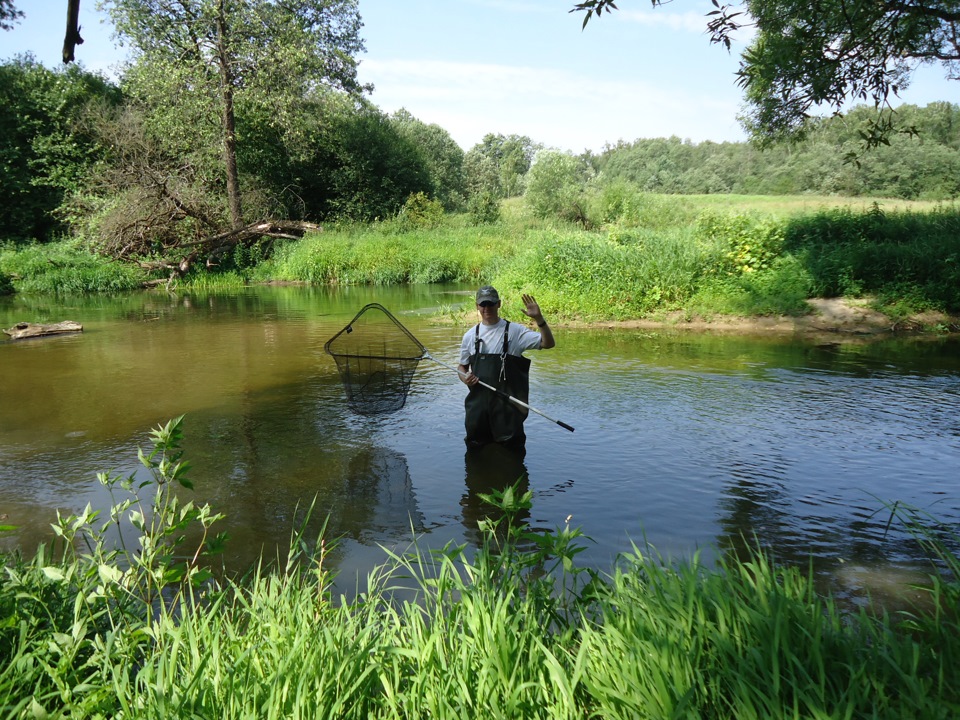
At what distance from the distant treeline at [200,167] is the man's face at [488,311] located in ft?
79.6

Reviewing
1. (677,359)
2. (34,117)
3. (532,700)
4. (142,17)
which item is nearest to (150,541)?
(532,700)

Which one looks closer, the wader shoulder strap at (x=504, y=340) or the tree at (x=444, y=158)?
the wader shoulder strap at (x=504, y=340)

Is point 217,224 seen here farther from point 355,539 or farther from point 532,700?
point 532,700

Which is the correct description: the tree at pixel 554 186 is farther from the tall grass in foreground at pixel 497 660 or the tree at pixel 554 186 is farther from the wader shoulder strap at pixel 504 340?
the tall grass in foreground at pixel 497 660

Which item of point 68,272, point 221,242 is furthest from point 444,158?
point 68,272

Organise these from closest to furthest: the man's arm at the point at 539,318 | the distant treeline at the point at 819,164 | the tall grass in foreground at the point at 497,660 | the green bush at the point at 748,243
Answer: the tall grass in foreground at the point at 497,660, the man's arm at the point at 539,318, the green bush at the point at 748,243, the distant treeline at the point at 819,164

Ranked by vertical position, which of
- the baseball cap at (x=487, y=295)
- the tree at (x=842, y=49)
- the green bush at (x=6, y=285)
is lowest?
the green bush at (x=6, y=285)

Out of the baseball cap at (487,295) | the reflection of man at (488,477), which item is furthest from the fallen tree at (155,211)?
the baseball cap at (487,295)

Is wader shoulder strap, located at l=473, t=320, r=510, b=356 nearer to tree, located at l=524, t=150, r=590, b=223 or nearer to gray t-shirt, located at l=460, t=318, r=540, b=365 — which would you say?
gray t-shirt, located at l=460, t=318, r=540, b=365

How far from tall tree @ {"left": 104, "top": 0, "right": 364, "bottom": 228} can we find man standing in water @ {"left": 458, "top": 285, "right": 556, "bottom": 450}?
95.1 ft

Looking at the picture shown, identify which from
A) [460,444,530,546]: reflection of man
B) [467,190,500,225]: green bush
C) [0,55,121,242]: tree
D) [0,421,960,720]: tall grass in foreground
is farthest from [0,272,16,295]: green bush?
[0,421,960,720]: tall grass in foreground

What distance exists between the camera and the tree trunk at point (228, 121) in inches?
1241

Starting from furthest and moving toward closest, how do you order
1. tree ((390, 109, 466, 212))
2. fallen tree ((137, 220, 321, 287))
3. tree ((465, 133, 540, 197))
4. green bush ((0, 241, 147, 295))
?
tree ((465, 133, 540, 197))
tree ((390, 109, 466, 212))
fallen tree ((137, 220, 321, 287))
green bush ((0, 241, 147, 295))

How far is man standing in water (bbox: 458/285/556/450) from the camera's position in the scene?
6395 mm
